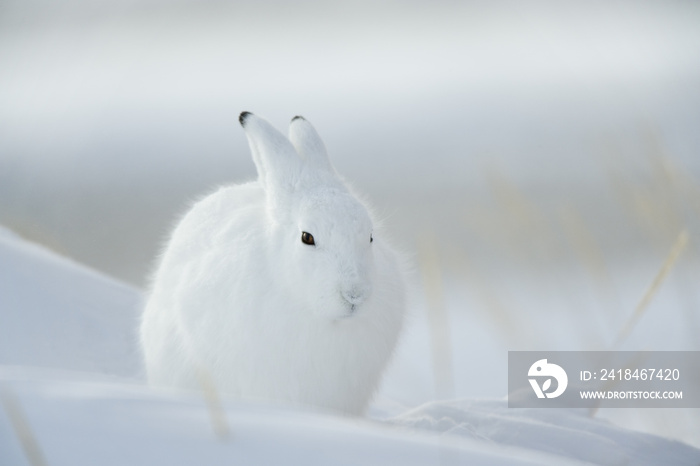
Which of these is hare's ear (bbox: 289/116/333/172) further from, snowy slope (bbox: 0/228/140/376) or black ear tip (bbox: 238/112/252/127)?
snowy slope (bbox: 0/228/140/376)

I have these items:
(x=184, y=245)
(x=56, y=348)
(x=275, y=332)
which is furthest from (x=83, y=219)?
(x=275, y=332)

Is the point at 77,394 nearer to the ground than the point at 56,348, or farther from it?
nearer to the ground

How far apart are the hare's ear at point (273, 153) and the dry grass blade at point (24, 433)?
131 centimetres

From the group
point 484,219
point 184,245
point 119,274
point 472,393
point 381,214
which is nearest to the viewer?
point 484,219

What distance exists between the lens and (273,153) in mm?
2506

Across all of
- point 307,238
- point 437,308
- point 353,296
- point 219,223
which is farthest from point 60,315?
point 437,308

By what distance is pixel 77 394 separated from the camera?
4.64 feet

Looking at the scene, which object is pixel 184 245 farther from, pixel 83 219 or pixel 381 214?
pixel 83 219

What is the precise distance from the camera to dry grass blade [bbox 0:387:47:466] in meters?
1.13

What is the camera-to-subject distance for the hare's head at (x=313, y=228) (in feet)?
7.20

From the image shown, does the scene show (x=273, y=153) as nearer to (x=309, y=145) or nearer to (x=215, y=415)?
(x=309, y=145)

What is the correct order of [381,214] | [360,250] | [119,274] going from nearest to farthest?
1. [360,250]
2. [381,214]
3. [119,274]

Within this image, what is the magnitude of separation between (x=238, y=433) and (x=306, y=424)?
16cm

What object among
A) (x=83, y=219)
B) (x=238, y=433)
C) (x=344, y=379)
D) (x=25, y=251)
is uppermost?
(x=83, y=219)
